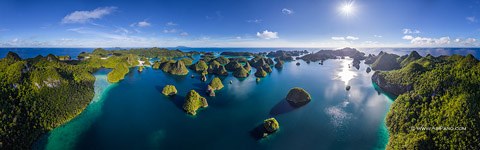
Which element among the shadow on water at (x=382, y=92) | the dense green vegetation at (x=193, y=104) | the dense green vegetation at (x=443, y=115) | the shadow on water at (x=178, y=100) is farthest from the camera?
the shadow on water at (x=382, y=92)

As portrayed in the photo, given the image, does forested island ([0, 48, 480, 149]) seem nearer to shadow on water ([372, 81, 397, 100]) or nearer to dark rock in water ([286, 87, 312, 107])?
dark rock in water ([286, 87, 312, 107])

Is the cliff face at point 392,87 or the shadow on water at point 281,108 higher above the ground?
the cliff face at point 392,87

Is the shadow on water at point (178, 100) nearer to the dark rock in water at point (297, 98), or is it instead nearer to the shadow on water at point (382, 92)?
the dark rock in water at point (297, 98)

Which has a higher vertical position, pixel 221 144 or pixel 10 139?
pixel 10 139

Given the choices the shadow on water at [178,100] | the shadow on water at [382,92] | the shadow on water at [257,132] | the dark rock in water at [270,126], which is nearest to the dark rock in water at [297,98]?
the dark rock in water at [270,126]

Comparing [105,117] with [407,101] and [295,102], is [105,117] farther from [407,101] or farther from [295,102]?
[407,101]

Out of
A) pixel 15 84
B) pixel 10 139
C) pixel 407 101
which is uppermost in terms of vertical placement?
pixel 15 84

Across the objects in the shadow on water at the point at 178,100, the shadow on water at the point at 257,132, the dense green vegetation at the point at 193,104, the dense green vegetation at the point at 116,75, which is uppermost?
the dense green vegetation at the point at 116,75

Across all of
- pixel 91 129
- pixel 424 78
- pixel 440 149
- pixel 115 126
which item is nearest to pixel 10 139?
pixel 91 129

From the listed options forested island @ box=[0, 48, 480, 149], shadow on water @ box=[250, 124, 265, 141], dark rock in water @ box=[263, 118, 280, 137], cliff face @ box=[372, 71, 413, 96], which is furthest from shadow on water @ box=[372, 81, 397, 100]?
shadow on water @ box=[250, 124, 265, 141]
